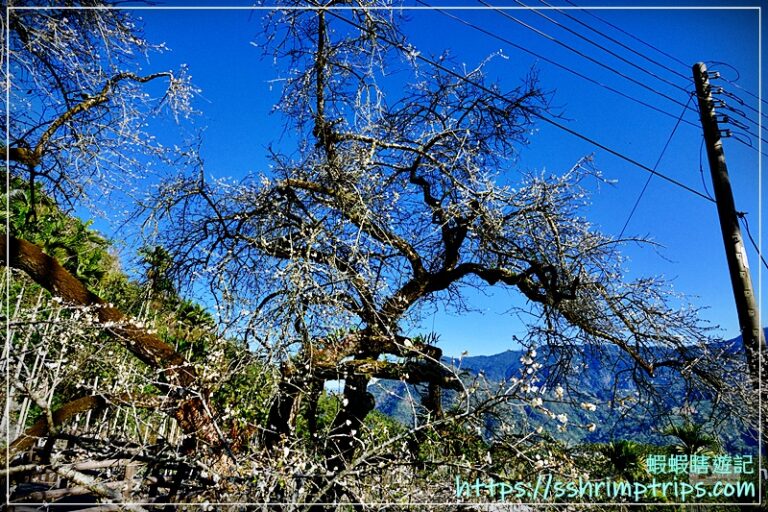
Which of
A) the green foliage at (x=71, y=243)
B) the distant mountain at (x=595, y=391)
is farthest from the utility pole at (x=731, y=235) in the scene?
the green foliage at (x=71, y=243)

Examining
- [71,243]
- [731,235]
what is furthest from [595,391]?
[71,243]

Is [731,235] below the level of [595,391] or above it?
above

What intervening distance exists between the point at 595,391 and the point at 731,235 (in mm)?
2094

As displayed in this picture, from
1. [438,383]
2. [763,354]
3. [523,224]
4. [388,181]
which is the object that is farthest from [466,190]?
[763,354]

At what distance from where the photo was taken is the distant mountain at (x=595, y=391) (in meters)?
2.61

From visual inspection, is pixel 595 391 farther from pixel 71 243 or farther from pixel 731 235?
pixel 71 243

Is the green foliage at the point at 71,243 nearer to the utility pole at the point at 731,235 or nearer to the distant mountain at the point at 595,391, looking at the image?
the distant mountain at the point at 595,391

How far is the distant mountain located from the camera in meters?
A: 2.61

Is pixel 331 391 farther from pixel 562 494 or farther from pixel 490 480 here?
pixel 562 494

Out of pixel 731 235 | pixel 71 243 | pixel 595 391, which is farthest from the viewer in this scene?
pixel 71 243

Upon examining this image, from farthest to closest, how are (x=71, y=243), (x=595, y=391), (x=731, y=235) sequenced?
(x=71, y=243)
(x=731, y=235)
(x=595, y=391)

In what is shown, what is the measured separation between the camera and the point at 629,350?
4234mm

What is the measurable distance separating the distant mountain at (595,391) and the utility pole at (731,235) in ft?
0.48

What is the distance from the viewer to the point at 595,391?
12.6 ft
